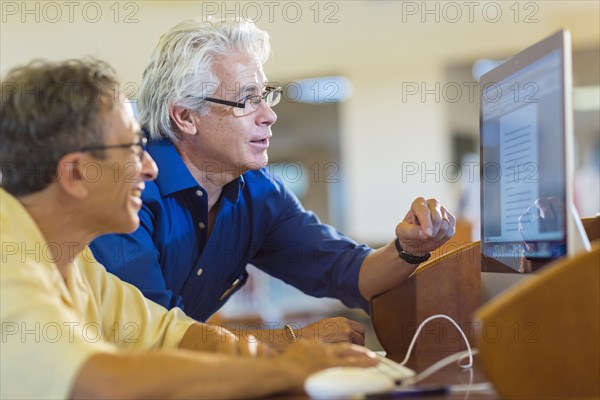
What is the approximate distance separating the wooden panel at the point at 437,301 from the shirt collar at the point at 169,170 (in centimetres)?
61

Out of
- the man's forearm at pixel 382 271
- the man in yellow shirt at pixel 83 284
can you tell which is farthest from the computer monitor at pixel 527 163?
the man in yellow shirt at pixel 83 284

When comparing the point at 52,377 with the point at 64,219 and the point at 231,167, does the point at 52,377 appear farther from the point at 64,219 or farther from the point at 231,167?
the point at 231,167

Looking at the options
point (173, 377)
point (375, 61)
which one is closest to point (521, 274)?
point (173, 377)

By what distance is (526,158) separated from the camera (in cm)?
133

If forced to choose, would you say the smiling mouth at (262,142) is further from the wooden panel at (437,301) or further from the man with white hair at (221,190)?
the wooden panel at (437,301)

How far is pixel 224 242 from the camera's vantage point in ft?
6.58

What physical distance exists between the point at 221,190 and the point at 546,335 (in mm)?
1272

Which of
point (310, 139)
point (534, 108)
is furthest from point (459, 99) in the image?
point (534, 108)

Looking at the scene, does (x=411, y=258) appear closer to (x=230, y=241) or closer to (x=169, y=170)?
(x=230, y=241)

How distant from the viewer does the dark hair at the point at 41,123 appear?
3.75ft

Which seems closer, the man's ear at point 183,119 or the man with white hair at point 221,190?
the man with white hair at point 221,190

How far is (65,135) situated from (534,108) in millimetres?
784

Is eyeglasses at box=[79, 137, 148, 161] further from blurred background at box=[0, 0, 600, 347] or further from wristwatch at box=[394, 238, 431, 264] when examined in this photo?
blurred background at box=[0, 0, 600, 347]

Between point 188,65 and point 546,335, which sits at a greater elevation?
point 188,65
